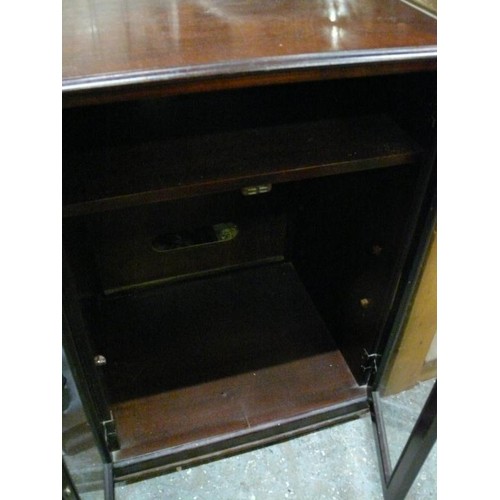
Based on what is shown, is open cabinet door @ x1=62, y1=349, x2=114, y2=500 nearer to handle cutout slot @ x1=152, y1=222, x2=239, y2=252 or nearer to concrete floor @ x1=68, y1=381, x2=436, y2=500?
concrete floor @ x1=68, y1=381, x2=436, y2=500

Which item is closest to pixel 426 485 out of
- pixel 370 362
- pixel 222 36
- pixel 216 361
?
pixel 370 362

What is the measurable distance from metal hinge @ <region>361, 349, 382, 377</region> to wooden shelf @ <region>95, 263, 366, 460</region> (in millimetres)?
63

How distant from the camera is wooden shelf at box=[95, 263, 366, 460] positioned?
1.01 metres

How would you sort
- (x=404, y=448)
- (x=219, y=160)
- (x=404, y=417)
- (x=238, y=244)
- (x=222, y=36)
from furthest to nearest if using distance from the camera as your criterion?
(x=238, y=244) < (x=404, y=417) < (x=404, y=448) < (x=219, y=160) < (x=222, y=36)

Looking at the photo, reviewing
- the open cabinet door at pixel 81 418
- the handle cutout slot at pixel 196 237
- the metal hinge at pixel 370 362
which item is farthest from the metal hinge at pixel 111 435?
the metal hinge at pixel 370 362

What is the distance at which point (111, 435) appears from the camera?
940 millimetres

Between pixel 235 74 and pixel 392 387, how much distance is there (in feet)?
2.57

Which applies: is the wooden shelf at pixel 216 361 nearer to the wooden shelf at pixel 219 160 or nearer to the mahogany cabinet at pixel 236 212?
the mahogany cabinet at pixel 236 212

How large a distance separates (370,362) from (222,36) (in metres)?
0.73

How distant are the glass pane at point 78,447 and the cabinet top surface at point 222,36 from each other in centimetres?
40

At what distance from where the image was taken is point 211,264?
129 centimetres

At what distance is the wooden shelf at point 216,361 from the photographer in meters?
1.01

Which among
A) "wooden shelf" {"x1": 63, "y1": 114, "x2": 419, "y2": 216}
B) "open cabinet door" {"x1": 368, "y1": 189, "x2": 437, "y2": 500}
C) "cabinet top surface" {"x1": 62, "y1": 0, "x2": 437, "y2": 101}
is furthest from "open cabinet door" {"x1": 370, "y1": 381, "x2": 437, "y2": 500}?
"cabinet top surface" {"x1": 62, "y1": 0, "x2": 437, "y2": 101}

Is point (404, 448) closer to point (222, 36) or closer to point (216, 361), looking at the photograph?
point (216, 361)
